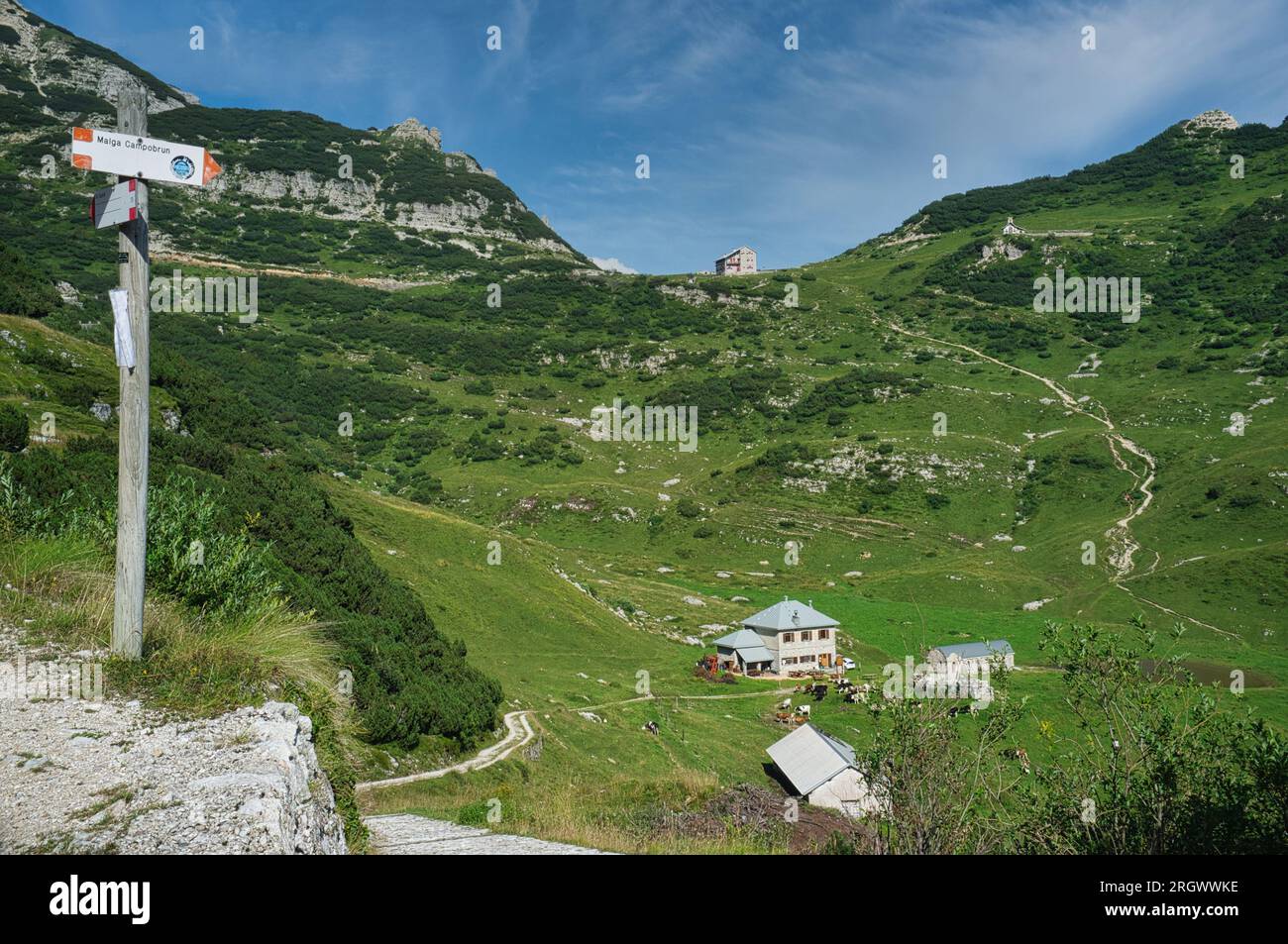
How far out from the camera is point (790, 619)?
53.2 meters

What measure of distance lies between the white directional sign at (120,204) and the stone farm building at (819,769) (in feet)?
96.6

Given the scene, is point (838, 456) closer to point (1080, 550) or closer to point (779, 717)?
point (1080, 550)

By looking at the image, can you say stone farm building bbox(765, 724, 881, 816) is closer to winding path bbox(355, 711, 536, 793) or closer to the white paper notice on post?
winding path bbox(355, 711, 536, 793)

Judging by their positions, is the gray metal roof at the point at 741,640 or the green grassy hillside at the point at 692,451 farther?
the gray metal roof at the point at 741,640

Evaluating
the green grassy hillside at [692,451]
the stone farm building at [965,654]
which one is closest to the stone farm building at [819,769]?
the green grassy hillside at [692,451]

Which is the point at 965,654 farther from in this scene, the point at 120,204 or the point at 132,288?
the point at 120,204

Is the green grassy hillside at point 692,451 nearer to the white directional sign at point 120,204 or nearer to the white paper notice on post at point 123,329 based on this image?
the white paper notice on post at point 123,329

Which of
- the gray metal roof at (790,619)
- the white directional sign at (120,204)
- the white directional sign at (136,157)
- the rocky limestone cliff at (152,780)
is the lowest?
the gray metal roof at (790,619)

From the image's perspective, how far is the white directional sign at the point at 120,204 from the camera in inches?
321

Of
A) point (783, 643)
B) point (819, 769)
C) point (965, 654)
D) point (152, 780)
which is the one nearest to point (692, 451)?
point (783, 643)

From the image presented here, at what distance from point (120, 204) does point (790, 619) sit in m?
50.3

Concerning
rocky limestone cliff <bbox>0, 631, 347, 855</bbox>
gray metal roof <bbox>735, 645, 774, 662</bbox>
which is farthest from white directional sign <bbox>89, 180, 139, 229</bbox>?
gray metal roof <bbox>735, 645, 774, 662</bbox>
